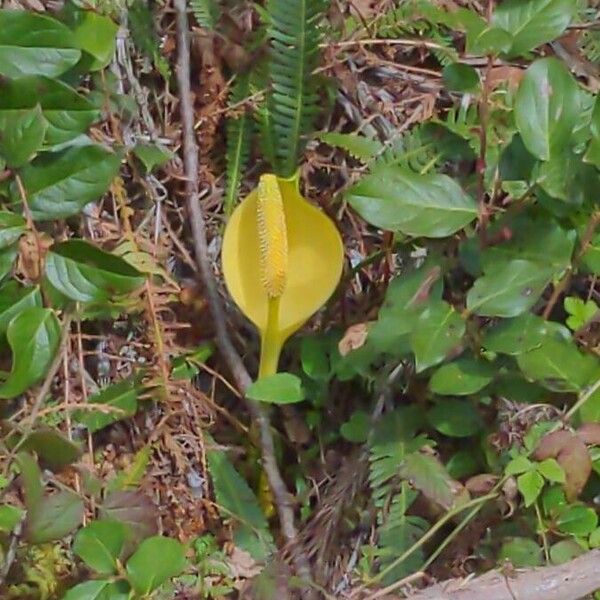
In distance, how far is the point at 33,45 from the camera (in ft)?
4.16

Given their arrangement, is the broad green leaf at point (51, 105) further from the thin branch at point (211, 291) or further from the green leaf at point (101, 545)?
the green leaf at point (101, 545)

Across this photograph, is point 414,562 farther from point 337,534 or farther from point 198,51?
point 198,51

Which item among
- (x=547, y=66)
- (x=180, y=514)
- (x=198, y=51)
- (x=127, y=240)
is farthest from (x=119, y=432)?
(x=547, y=66)

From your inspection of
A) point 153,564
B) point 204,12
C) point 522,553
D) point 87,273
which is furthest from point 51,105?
point 522,553

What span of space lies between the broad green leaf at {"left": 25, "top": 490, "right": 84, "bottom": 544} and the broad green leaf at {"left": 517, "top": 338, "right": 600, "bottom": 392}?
1.79 feet

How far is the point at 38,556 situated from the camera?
4.33 feet

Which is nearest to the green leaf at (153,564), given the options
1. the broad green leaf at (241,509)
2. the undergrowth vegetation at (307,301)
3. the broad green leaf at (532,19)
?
the undergrowth vegetation at (307,301)

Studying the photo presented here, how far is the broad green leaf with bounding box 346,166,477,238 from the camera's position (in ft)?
3.93

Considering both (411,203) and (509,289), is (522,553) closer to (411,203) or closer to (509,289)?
(509,289)

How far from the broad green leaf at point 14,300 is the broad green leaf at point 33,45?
26 centimetres

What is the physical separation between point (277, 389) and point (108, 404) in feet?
0.75

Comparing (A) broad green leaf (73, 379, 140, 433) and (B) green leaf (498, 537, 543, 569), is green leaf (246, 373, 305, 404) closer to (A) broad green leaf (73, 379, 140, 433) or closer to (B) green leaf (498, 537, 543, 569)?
(A) broad green leaf (73, 379, 140, 433)

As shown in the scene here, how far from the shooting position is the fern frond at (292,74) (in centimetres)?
144

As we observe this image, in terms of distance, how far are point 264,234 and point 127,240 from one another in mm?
235
